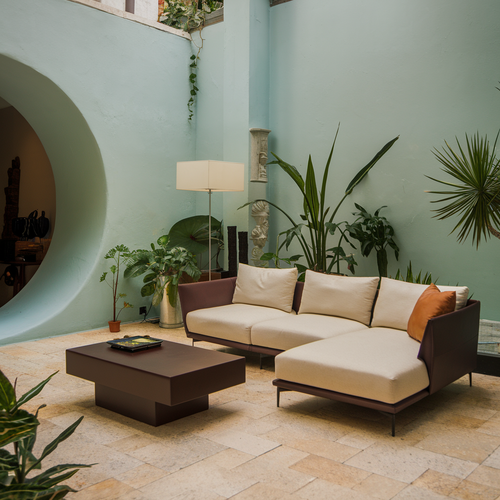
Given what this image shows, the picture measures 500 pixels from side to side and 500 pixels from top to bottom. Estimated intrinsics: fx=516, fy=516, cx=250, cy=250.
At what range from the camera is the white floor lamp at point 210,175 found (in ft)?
17.2

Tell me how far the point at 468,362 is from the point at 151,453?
2.22 metres

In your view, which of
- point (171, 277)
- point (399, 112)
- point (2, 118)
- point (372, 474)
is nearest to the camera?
point (372, 474)

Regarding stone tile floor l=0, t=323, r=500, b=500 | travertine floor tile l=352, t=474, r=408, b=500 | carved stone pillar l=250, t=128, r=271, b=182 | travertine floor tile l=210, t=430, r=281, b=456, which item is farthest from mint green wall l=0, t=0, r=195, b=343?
travertine floor tile l=352, t=474, r=408, b=500

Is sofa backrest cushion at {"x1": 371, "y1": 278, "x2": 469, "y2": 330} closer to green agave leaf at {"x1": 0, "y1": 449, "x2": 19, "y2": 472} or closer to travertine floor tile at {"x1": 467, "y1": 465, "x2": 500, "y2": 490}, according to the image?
travertine floor tile at {"x1": 467, "y1": 465, "x2": 500, "y2": 490}

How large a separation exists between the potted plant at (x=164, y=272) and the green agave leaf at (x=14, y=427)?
4.40 m

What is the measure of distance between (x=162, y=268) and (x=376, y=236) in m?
2.31

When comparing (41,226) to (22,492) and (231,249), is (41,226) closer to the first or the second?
(231,249)

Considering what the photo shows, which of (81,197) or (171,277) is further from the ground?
(81,197)

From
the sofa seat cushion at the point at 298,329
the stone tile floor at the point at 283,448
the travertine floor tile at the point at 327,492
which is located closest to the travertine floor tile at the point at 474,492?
the stone tile floor at the point at 283,448

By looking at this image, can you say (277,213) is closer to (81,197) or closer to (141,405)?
(81,197)

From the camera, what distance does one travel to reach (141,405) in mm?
3129

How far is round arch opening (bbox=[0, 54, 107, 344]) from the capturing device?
17.7 feet

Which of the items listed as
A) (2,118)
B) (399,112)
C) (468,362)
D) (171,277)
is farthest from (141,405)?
(2,118)

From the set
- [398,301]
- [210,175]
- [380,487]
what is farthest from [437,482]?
[210,175]
